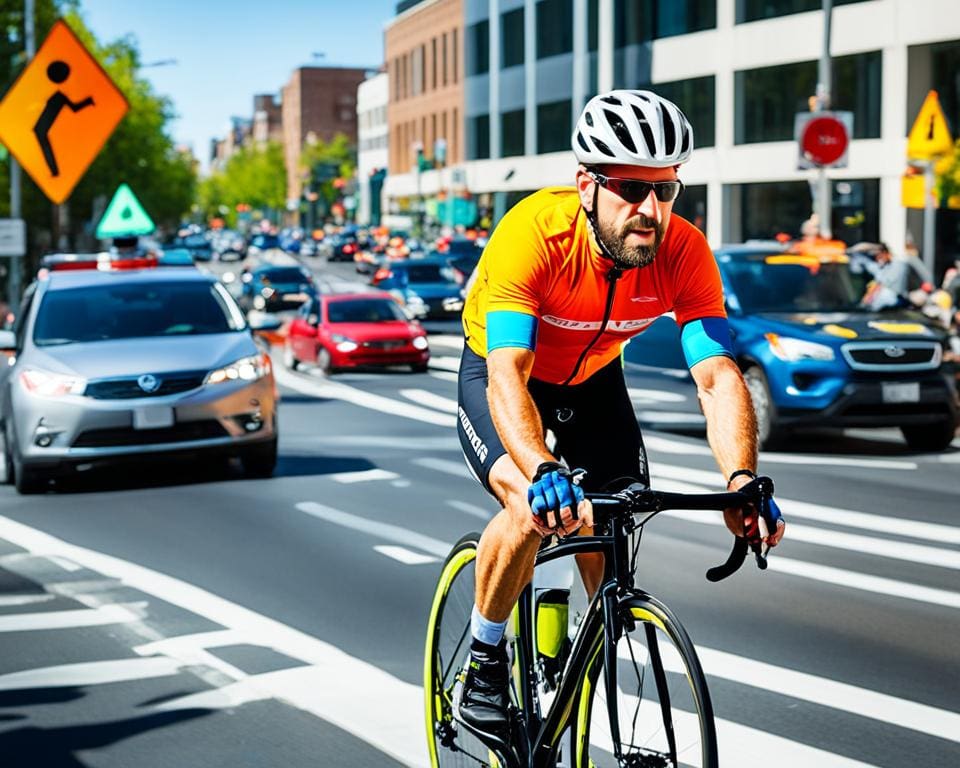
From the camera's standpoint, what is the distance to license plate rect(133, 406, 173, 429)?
12148 mm

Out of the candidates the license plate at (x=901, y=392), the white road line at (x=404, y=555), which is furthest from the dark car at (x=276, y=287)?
the white road line at (x=404, y=555)

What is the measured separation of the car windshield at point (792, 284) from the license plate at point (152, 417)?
555 centimetres

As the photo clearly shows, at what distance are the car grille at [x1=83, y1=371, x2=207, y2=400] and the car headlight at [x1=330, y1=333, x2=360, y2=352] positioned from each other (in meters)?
14.1

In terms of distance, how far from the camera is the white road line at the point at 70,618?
766 centimetres

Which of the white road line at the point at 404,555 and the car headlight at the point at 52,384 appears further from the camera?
the car headlight at the point at 52,384

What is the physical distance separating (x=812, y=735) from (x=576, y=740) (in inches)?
67.5

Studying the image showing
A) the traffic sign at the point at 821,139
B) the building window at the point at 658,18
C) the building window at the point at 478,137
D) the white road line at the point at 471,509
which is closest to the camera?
the white road line at the point at 471,509

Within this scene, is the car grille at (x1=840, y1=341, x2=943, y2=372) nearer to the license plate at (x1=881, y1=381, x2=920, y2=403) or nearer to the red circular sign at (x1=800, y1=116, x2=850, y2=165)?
the license plate at (x1=881, y1=381, x2=920, y2=403)

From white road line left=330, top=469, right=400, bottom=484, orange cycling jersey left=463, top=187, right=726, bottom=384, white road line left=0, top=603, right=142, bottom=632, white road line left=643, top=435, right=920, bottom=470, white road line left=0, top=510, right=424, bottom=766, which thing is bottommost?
white road line left=643, top=435, right=920, bottom=470

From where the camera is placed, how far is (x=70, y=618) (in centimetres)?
782

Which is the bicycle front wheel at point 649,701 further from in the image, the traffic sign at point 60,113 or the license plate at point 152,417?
the traffic sign at point 60,113

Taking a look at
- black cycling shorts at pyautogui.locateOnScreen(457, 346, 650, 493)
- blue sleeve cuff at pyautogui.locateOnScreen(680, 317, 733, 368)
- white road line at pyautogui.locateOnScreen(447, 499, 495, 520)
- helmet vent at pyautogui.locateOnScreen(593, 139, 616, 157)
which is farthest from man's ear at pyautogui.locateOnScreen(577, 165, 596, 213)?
white road line at pyautogui.locateOnScreen(447, 499, 495, 520)

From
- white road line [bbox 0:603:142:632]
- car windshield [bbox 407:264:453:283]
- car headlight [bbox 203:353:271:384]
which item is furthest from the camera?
car windshield [bbox 407:264:453:283]

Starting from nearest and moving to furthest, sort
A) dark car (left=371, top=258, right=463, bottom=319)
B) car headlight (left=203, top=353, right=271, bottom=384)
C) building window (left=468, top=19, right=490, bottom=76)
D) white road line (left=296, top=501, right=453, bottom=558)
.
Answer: white road line (left=296, top=501, right=453, bottom=558)
car headlight (left=203, top=353, right=271, bottom=384)
dark car (left=371, top=258, right=463, bottom=319)
building window (left=468, top=19, right=490, bottom=76)
